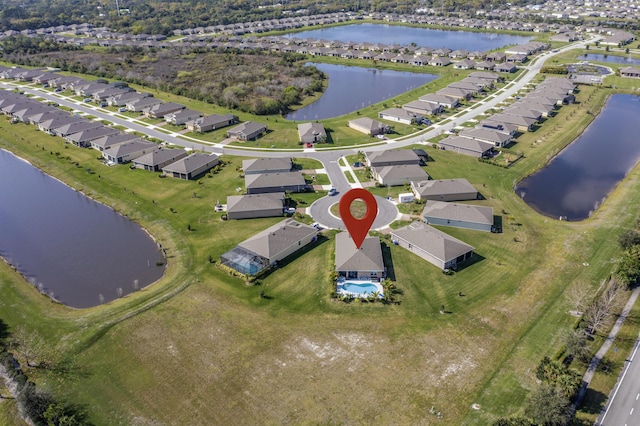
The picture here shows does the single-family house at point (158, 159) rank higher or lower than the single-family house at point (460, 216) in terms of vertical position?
higher

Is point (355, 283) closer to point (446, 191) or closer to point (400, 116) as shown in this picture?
point (446, 191)

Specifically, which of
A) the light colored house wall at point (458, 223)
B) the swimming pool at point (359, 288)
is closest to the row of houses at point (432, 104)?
the light colored house wall at point (458, 223)

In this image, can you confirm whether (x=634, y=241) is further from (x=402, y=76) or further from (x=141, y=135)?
(x=402, y=76)

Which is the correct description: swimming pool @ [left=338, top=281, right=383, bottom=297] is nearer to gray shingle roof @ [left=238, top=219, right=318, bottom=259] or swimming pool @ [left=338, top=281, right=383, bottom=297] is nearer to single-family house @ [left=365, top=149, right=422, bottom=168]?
gray shingle roof @ [left=238, top=219, right=318, bottom=259]

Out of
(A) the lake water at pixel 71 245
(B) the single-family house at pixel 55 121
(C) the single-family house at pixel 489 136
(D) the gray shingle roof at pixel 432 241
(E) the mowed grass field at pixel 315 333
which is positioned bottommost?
(E) the mowed grass field at pixel 315 333

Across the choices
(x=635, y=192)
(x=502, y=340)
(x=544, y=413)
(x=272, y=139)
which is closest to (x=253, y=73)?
(x=272, y=139)

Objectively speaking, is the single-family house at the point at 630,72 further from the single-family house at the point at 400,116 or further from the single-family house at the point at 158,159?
the single-family house at the point at 158,159
